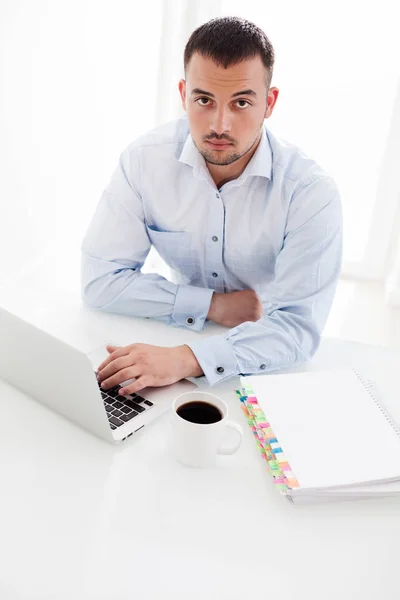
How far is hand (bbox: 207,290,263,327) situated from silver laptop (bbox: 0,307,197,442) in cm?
32

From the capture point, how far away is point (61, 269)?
95.8 inches

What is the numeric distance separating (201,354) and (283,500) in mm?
328

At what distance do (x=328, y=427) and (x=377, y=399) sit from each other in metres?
0.13

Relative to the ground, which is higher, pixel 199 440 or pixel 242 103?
pixel 242 103

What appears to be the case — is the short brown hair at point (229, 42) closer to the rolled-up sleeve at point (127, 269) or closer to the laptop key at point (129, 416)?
the rolled-up sleeve at point (127, 269)

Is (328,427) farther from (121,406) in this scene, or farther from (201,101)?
(201,101)

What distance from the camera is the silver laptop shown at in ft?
2.83

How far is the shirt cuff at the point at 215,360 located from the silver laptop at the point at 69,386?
0.06 meters

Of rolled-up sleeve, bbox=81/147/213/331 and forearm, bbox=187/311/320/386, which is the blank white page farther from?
rolled-up sleeve, bbox=81/147/213/331

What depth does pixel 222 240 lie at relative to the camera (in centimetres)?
146

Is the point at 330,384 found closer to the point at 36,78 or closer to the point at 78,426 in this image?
the point at 78,426

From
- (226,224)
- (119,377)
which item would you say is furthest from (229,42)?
(119,377)

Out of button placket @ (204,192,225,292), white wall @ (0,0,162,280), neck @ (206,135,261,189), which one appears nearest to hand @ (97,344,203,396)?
button placket @ (204,192,225,292)

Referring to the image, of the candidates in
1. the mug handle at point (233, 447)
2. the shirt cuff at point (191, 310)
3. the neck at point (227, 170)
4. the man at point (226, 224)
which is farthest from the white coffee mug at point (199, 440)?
the neck at point (227, 170)
